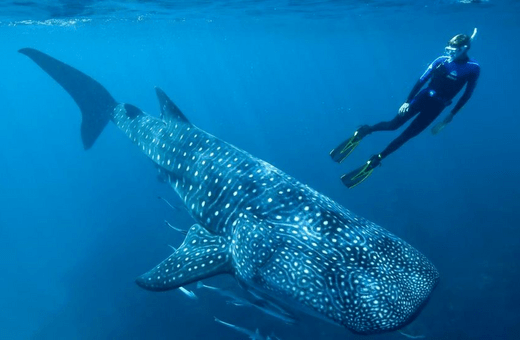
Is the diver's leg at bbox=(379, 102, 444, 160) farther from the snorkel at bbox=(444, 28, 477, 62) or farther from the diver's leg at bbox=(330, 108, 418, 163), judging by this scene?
the snorkel at bbox=(444, 28, 477, 62)

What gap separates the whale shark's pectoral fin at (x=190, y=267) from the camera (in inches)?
201

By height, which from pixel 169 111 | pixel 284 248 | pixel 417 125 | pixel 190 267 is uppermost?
pixel 417 125

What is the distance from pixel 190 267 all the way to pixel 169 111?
152 inches

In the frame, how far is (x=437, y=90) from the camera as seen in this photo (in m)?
7.62

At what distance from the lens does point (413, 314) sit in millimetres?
3824

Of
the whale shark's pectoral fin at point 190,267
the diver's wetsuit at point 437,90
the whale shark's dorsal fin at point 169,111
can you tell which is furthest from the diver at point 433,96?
the whale shark's dorsal fin at point 169,111

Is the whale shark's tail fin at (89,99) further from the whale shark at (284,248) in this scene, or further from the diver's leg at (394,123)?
the diver's leg at (394,123)

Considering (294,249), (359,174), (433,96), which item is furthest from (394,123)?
(294,249)

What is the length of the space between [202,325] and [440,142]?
82.2 ft

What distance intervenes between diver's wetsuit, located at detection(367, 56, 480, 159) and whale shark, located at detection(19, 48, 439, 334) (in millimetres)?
3077

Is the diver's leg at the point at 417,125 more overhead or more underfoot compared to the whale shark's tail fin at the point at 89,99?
more overhead

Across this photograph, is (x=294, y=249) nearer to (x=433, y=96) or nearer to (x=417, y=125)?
(x=417, y=125)

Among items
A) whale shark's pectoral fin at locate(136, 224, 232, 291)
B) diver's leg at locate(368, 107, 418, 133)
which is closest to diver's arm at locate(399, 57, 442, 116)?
diver's leg at locate(368, 107, 418, 133)

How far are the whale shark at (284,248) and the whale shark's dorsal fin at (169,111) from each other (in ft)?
1.23
